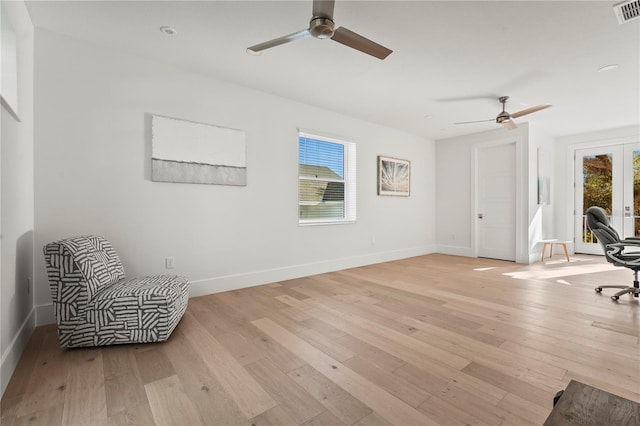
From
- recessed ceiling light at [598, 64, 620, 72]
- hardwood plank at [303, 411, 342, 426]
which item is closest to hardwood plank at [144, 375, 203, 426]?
hardwood plank at [303, 411, 342, 426]

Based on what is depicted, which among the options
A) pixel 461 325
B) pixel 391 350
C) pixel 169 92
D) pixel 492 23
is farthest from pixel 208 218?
pixel 492 23

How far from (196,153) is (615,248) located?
16.2 ft

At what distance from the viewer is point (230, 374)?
1.83 metres

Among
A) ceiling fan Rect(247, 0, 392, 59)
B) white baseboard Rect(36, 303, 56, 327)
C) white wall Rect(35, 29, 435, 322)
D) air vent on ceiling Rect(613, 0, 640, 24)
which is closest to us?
ceiling fan Rect(247, 0, 392, 59)

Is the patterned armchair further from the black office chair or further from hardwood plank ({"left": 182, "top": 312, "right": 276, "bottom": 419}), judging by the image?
the black office chair

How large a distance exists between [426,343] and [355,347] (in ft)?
1.81

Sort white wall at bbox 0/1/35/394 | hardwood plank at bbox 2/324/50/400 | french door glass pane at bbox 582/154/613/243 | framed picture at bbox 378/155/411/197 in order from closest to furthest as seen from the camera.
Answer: hardwood plank at bbox 2/324/50/400 → white wall at bbox 0/1/35/394 → framed picture at bbox 378/155/411/197 → french door glass pane at bbox 582/154/613/243

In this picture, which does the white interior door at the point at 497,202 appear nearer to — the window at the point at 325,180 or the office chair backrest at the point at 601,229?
the office chair backrest at the point at 601,229

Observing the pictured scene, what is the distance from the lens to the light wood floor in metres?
1.50

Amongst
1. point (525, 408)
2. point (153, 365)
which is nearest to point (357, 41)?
point (525, 408)

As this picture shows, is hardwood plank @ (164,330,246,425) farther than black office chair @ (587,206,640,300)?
No

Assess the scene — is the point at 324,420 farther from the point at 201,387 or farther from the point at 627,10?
the point at 627,10

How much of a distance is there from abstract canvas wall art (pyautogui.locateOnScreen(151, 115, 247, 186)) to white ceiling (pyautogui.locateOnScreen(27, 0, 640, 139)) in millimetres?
674

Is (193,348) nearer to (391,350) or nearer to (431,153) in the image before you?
(391,350)
